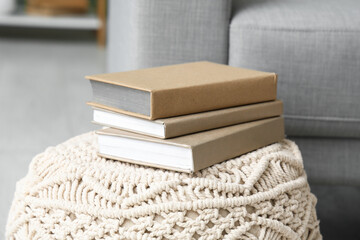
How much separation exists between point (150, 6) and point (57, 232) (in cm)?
53

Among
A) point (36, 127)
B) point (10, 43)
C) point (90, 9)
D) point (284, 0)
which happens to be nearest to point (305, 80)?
point (284, 0)

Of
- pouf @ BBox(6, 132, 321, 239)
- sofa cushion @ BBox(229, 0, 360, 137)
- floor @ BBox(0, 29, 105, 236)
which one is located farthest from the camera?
floor @ BBox(0, 29, 105, 236)

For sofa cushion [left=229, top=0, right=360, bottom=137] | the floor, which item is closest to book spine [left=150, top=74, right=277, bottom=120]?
sofa cushion [left=229, top=0, right=360, bottom=137]

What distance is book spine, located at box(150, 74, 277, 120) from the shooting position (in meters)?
0.72

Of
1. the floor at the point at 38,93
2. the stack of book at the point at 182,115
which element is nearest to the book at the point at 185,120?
the stack of book at the point at 182,115

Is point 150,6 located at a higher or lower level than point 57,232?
higher

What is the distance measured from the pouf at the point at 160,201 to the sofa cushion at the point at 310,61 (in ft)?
0.97

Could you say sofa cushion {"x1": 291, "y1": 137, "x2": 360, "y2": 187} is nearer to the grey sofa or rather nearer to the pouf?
the grey sofa

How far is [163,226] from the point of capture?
0.67 meters

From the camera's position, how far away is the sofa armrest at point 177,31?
1.08 m

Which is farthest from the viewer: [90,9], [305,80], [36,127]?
[90,9]

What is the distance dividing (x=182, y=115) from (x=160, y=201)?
0.43 feet

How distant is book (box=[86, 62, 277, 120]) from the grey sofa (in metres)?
0.22

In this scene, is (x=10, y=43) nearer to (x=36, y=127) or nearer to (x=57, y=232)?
(x=36, y=127)
